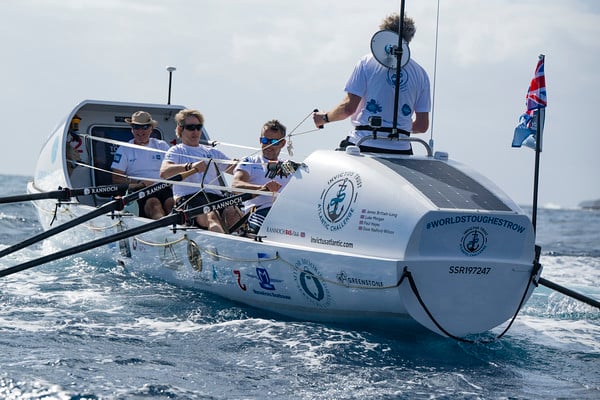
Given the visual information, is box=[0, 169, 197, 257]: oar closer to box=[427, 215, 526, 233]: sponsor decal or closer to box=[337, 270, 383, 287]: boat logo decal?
box=[337, 270, 383, 287]: boat logo decal

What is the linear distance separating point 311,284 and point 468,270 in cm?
123

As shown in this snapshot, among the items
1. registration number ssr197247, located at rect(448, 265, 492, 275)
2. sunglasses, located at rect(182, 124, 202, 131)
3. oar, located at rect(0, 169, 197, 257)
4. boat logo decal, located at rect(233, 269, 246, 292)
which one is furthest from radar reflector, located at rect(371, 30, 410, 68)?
sunglasses, located at rect(182, 124, 202, 131)

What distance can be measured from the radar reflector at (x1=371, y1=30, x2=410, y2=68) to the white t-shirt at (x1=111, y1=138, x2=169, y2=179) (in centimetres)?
401

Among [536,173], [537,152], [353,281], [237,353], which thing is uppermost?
[537,152]

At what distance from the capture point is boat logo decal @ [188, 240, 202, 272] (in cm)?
805

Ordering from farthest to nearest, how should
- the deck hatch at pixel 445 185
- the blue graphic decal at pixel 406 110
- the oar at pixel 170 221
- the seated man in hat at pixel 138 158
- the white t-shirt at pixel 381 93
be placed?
the seated man in hat at pixel 138 158 < the oar at pixel 170 221 < the blue graphic decal at pixel 406 110 < the white t-shirt at pixel 381 93 < the deck hatch at pixel 445 185

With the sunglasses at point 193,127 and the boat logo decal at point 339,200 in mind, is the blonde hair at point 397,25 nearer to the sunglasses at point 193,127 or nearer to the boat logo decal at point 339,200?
the boat logo decal at point 339,200

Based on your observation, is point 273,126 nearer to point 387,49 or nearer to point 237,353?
point 387,49

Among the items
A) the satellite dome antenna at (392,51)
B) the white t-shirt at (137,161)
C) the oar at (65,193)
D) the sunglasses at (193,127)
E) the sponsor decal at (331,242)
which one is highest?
the satellite dome antenna at (392,51)

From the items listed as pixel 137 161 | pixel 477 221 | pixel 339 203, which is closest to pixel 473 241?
pixel 477 221

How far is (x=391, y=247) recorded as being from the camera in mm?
6137

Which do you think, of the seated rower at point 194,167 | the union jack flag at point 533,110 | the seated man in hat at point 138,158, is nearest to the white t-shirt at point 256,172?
the seated rower at point 194,167

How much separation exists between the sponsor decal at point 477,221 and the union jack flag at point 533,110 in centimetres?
138

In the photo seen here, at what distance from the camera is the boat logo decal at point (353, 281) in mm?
6250
